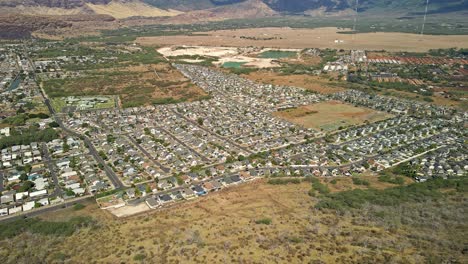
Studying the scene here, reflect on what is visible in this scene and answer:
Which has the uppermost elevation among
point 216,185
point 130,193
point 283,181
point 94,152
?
point 94,152

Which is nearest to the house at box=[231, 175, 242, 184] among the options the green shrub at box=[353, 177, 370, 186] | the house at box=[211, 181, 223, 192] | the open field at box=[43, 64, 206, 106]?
the house at box=[211, 181, 223, 192]

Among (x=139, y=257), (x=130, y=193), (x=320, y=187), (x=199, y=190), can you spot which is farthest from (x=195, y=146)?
(x=139, y=257)

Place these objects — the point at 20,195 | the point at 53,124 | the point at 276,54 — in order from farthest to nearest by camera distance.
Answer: the point at 276,54 < the point at 53,124 < the point at 20,195

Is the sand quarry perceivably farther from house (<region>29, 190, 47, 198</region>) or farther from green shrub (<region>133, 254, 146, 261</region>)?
green shrub (<region>133, 254, 146, 261</region>)

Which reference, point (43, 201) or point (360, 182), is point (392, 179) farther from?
point (43, 201)

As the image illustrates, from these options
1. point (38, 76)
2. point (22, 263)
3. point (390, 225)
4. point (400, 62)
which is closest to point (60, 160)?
point (22, 263)

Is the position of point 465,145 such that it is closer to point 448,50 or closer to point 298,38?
point 448,50
